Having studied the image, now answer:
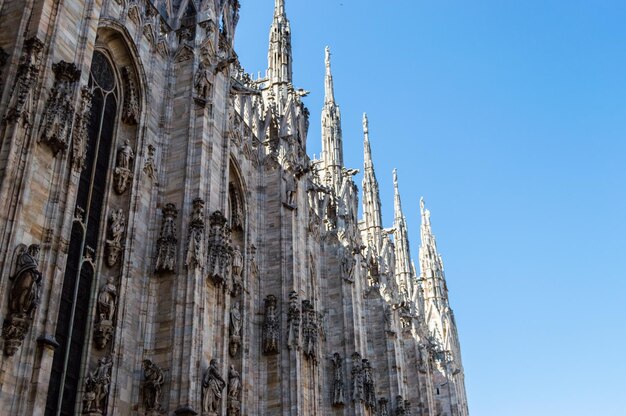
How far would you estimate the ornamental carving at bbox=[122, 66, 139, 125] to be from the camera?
21.9m

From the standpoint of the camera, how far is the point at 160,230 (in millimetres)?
21281

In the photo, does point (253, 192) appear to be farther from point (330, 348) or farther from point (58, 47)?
point (58, 47)

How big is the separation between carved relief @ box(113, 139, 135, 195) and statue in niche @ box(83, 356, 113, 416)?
190 inches

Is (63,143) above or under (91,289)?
above

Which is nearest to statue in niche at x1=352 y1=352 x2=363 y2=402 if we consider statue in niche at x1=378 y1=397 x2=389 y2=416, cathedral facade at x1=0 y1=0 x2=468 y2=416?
cathedral facade at x1=0 y1=0 x2=468 y2=416

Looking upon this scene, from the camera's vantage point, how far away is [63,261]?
50.5ft

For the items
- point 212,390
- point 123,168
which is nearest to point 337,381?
point 212,390

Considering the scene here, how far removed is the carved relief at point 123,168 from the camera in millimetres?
20531

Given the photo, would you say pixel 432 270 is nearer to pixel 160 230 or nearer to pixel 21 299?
pixel 160 230

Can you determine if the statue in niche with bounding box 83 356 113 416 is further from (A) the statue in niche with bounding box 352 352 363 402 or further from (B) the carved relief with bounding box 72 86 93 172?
(A) the statue in niche with bounding box 352 352 363 402

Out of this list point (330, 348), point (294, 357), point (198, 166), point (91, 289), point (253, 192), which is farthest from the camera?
point (330, 348)

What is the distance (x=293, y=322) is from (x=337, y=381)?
20.6ft

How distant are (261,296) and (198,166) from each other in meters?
7.25

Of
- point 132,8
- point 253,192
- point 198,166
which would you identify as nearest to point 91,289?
point 198,166
